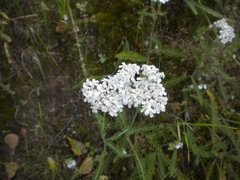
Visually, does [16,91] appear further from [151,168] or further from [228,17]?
[228,17]

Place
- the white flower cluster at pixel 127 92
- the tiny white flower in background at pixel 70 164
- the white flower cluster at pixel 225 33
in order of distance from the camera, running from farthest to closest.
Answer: the tiny white flower in background at pixel 70 164 < the white flower cluster at pixel 225 33 < the white flower cluster at pixel 127 92

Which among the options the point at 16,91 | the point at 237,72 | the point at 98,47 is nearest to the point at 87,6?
the point at 98,47

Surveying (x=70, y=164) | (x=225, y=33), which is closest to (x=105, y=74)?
(x=70, y=164)

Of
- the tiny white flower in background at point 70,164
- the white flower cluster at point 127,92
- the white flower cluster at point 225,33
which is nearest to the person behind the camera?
the white flower cluster at point 127,92

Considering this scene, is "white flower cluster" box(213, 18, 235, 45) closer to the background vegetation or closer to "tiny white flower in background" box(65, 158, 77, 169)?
the background vegetation

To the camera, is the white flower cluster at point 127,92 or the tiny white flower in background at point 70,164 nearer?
the white flower cluster at point 127,92

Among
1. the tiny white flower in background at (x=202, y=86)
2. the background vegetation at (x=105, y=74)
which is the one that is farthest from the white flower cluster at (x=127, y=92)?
the tiny white flower in background at (x=202, y=86)

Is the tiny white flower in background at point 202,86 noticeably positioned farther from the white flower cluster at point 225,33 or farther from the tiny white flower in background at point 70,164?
the tiny white flower in background at point 70,164
